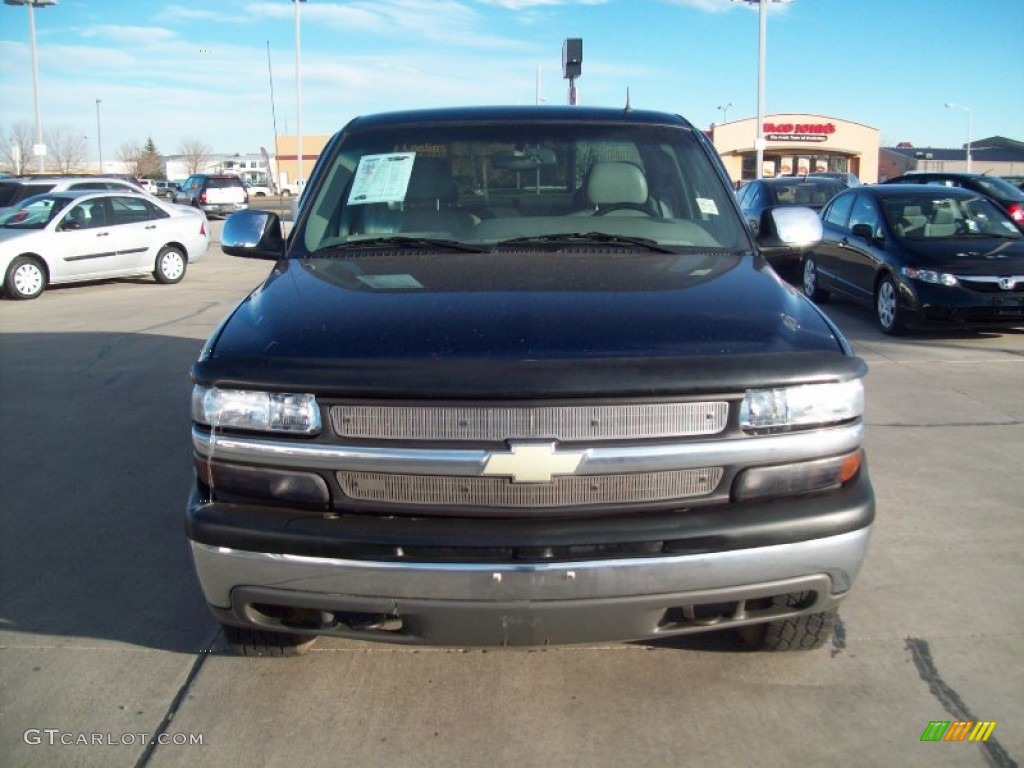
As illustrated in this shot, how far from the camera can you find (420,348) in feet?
8.50

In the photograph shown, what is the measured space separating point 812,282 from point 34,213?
11920mm

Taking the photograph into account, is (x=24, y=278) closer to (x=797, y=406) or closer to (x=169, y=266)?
(x=169, y=266)

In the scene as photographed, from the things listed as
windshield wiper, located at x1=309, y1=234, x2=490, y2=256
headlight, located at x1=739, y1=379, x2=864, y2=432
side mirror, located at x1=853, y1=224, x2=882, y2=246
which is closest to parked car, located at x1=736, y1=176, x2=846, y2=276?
side mirror, located at x1=853, y1=224, x2=882, y2=246

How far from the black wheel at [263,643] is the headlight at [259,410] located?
861mm

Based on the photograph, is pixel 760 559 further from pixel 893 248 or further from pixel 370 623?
pixel 893 248

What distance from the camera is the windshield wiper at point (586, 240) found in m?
3.62

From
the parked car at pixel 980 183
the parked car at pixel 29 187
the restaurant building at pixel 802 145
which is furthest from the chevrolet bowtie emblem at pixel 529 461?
the restaurant building at pixel 802 145

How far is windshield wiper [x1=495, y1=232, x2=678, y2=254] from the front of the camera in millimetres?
3621

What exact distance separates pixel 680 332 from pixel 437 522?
35.0 inches

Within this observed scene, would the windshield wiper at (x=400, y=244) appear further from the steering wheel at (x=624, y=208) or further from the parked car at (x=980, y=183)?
the parked car at (x=980, y=183)

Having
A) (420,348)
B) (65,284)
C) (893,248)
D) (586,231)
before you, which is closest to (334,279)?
(420,348)

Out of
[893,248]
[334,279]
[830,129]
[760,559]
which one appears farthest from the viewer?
[830,129]

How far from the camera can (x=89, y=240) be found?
47.6ft

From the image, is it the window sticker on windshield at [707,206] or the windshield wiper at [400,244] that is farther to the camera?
the window sticker on windshield at [707,206]
